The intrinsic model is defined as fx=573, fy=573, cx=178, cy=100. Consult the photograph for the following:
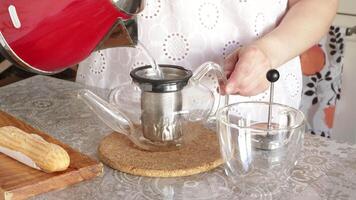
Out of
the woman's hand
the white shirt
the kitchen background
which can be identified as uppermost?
the white shirt

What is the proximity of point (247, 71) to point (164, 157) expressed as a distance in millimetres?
146

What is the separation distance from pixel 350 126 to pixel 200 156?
105 cm

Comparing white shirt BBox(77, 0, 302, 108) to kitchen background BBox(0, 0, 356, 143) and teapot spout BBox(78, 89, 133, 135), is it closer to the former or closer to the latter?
teapot spout BBox(78, 89, 133, 135)

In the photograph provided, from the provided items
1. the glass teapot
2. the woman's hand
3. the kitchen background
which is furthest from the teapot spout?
the kitchen background

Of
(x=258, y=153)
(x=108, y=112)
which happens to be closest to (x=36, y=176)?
(x=108, y=112)

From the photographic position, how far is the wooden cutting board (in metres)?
0.56

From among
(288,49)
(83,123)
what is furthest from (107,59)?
(288,49)

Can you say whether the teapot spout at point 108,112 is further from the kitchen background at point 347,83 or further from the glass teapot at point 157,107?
the kitchen background at point 347,83

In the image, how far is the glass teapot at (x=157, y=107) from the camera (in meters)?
0.65

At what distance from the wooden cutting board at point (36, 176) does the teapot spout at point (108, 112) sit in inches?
2.5

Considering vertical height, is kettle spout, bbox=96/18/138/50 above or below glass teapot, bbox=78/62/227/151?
above

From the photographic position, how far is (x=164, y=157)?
0.64m

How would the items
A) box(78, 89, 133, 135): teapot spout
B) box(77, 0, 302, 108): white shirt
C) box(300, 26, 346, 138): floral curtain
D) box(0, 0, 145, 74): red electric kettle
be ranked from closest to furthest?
box(0, 0, 145, 74): red electric kettle, box(78, 89, 133, 135): teapot spout, box(77, 0, 302, 108): white shirt, box(300, 26, 346, 138): floral curtain

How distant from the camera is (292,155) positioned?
0.60 m
